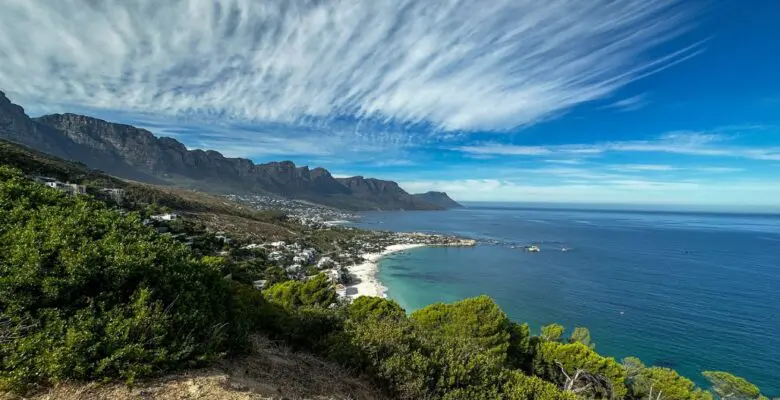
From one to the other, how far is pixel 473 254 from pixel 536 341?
196 ft

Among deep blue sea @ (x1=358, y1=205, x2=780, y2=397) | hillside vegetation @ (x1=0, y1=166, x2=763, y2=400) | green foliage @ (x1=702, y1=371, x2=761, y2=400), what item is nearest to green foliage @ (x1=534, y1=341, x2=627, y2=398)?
green foliage @ (x1=702, y1=371, x2=761, y2=400)

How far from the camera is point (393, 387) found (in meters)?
8.51

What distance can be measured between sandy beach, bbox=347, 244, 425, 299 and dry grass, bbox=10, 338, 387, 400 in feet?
101

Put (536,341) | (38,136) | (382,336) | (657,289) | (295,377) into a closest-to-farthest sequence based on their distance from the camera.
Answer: (295,377), (382,336), (536,341), (657,289), (38,136)

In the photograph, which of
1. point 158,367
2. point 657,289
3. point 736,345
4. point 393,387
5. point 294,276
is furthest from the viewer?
point 657,289

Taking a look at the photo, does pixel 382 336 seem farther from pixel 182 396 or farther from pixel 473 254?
pixel 473 254

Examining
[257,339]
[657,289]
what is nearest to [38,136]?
[257,339]

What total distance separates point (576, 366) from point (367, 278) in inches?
1461

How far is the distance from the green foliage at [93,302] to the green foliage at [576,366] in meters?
17.4

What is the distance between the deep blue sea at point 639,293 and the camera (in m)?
30.6

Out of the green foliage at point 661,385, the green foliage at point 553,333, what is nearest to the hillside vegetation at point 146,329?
the green foliage at point 661,385

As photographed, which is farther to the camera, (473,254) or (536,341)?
(473,254)

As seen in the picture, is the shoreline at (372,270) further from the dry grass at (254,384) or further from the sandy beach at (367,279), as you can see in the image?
the dry grass at (254,384)

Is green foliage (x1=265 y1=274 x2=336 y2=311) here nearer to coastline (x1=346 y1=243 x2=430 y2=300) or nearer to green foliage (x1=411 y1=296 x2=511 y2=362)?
green foliage (x1=411 y1=296 x2=511 y2=362)
